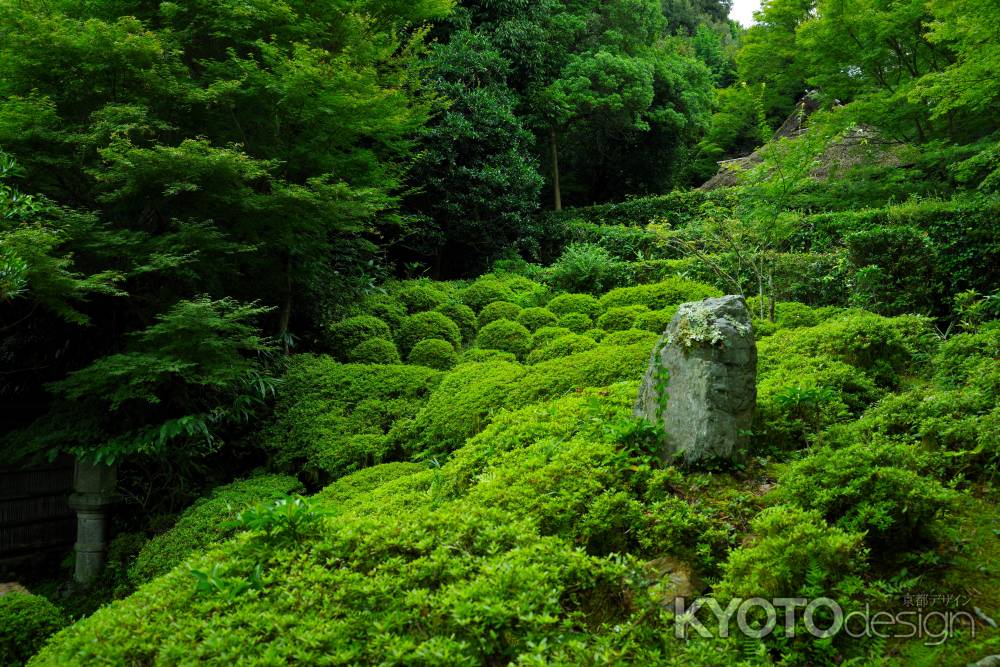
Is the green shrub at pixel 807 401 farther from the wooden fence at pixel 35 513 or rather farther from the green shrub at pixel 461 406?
the wooden fence at pixel 35 513

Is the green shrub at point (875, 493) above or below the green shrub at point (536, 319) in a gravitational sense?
below

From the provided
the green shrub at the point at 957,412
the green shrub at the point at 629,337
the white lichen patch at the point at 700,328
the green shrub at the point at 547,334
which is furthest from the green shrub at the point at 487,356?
the green shrub at the point at 957,412

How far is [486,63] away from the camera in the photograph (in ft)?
49.2

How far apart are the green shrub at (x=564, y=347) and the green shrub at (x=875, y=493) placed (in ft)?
10.8

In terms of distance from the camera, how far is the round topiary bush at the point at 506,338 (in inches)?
306

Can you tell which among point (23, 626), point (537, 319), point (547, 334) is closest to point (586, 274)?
point (537, 319)

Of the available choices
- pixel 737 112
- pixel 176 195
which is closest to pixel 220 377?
pixel 176 195

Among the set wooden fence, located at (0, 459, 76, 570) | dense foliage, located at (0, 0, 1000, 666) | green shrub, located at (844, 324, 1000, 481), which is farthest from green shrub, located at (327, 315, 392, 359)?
green shrub, located at (844, 324, 1000, 481)

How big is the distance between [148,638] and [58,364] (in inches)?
249

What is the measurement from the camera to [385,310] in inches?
371

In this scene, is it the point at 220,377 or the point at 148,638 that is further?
the point at 220,377

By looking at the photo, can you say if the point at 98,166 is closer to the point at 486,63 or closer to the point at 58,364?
the point at 58,364

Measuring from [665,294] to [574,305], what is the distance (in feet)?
4.99

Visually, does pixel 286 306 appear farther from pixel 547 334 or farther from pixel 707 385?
pixel 707 385
